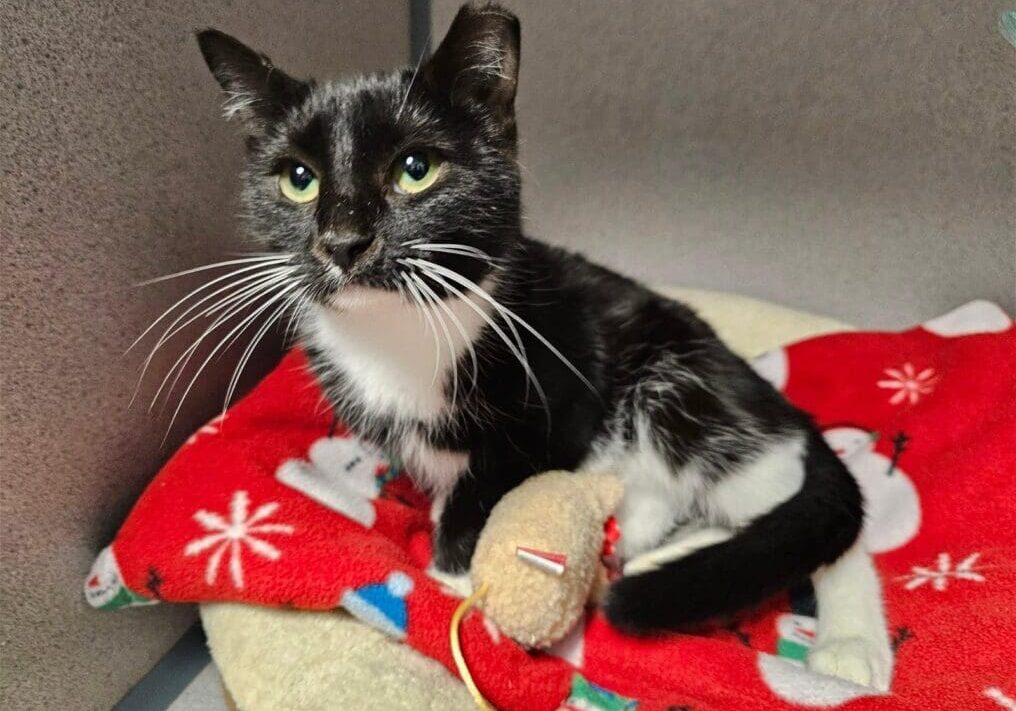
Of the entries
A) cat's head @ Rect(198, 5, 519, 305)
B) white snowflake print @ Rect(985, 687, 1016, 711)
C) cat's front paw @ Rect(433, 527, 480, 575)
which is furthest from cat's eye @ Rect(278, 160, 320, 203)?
white snowflake print @ Rect(985, 687, 1016, 711)

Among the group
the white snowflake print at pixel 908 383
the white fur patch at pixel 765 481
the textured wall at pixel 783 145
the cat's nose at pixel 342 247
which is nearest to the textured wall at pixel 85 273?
the cat's nose at pixel 342 247

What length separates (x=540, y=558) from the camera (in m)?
0.90

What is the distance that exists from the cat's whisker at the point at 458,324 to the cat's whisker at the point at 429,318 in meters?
0.01

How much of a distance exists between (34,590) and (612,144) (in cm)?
143

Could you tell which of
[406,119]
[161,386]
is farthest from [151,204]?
[406,119]

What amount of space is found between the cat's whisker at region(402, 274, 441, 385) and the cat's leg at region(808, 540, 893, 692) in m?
0.66

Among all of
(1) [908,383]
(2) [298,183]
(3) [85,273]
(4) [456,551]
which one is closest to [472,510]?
(4) [456,551]

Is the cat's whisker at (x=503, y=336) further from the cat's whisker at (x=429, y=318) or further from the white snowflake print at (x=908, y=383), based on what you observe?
the white snowflake print at (x=908, y=383)

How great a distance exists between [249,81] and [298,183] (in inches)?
6.7

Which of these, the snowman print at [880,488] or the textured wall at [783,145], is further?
the textured wall at [783,145]

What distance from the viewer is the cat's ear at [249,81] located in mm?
944

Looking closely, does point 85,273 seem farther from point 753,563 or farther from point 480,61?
point 753,563

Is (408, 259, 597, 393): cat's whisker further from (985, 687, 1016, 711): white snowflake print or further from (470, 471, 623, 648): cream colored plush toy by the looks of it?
(985, 687, 1016, 711): white snowflake print

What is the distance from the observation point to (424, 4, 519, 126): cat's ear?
88 cm
